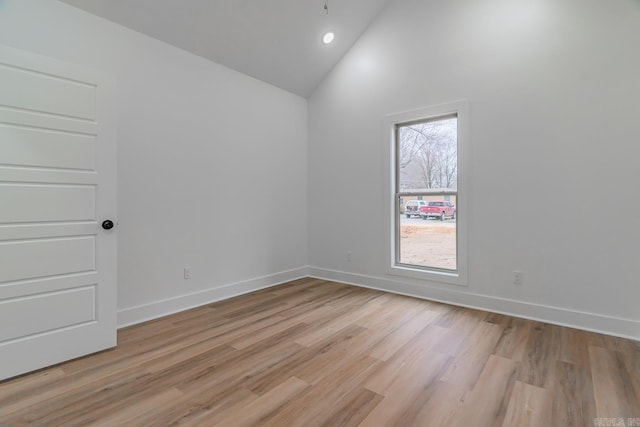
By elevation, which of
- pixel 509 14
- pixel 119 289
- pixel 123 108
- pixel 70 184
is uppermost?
pixel 509 14

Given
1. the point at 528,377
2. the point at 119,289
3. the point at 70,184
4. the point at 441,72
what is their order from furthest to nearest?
the point at 441,72 < the point at 119,289 < the point at 70,184 < the point at 528,377

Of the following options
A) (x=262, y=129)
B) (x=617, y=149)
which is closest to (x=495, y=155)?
(x=617, y=149)

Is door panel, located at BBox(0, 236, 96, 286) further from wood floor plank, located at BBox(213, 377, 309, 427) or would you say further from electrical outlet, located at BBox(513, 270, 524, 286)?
electrical outlet, located at BBox(513, 270, 524, 286)

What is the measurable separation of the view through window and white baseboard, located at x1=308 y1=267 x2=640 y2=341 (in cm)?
30

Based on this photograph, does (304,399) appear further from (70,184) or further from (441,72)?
(441,72)

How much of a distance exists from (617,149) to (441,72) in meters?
1.77

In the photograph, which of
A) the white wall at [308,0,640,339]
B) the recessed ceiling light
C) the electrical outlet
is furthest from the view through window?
the recessed ceiling light

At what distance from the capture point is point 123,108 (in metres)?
2.85

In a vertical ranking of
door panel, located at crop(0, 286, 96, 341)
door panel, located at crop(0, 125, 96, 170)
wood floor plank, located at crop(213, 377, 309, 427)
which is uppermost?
door panel, located at crop(0, 125, 96, 170)

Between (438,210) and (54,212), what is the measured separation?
357 cm

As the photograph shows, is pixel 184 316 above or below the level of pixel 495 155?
below

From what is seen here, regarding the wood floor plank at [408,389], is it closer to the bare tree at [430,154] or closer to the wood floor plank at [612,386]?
the wood floor plank at [612,386]

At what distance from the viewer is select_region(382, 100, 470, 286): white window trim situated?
3381mm

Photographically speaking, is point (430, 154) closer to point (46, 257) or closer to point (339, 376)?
point (339, 376)
